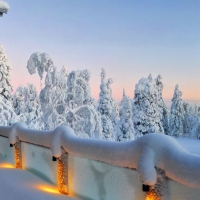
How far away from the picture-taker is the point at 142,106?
23719 millimetres

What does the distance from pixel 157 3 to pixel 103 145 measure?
2617 cm

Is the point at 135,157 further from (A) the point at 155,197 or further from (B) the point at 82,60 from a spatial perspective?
(B) the point at 82,60

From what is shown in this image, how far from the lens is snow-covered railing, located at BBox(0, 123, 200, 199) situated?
2426mm

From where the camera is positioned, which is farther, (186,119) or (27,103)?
(186,119)

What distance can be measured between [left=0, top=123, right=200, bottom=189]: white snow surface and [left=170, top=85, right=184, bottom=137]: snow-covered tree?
34.8m

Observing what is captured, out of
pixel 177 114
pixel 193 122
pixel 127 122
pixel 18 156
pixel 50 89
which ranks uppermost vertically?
pixel 50 89

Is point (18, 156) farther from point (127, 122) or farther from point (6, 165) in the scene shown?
point (127, 122)

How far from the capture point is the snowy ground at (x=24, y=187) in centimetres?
431

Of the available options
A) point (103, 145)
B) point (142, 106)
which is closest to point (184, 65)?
point (142, 106)

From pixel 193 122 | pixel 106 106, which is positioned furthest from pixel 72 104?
pixel 193 122

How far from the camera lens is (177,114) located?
38.0 m

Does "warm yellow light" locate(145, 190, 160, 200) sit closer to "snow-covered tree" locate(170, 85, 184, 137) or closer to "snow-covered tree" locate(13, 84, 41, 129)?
"snow-covered tree" locate(13, 84, 41, 129)

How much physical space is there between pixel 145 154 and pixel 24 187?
301cm

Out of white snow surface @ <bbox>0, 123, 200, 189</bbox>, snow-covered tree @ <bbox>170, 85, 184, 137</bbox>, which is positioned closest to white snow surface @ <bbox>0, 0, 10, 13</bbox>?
white snow surface @ <bbox>0, 123, 200, 189</bbox>
